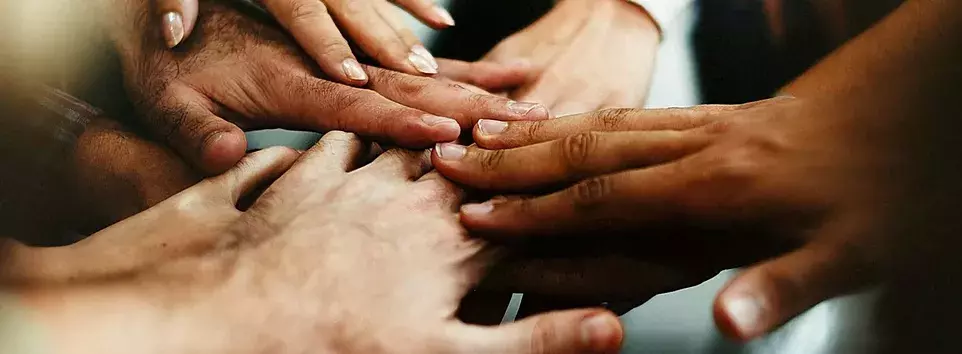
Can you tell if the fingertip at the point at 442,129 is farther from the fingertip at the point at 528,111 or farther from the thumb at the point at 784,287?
the thumb at the point at 784,287

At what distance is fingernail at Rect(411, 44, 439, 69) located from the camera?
1.85 feet

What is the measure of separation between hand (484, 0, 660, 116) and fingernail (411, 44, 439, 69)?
6 centimetres

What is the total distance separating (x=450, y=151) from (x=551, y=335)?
0.51 feet

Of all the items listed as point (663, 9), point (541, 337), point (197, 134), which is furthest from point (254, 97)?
point (663, 9)

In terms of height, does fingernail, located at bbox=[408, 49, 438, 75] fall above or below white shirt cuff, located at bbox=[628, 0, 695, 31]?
above

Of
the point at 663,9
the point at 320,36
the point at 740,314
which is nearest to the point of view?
the point at 740,314

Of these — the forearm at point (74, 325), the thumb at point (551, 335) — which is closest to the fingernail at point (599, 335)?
the thumb at point (551, 335)

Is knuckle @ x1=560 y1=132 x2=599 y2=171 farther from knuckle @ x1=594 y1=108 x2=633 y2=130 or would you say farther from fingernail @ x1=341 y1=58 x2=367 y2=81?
fingernail @ x1=341 y1=58 x2=367 y2=81

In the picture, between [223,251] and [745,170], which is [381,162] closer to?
[223,251]

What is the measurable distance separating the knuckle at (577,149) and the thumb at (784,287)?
0.41 ft

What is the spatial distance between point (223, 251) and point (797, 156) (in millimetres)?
329

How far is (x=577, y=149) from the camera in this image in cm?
45

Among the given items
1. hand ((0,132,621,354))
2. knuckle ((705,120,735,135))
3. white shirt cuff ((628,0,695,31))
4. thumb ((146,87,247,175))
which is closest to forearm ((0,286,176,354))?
hand ((0,132,621,354))

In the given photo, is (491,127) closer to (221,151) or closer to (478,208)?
(478,208)
